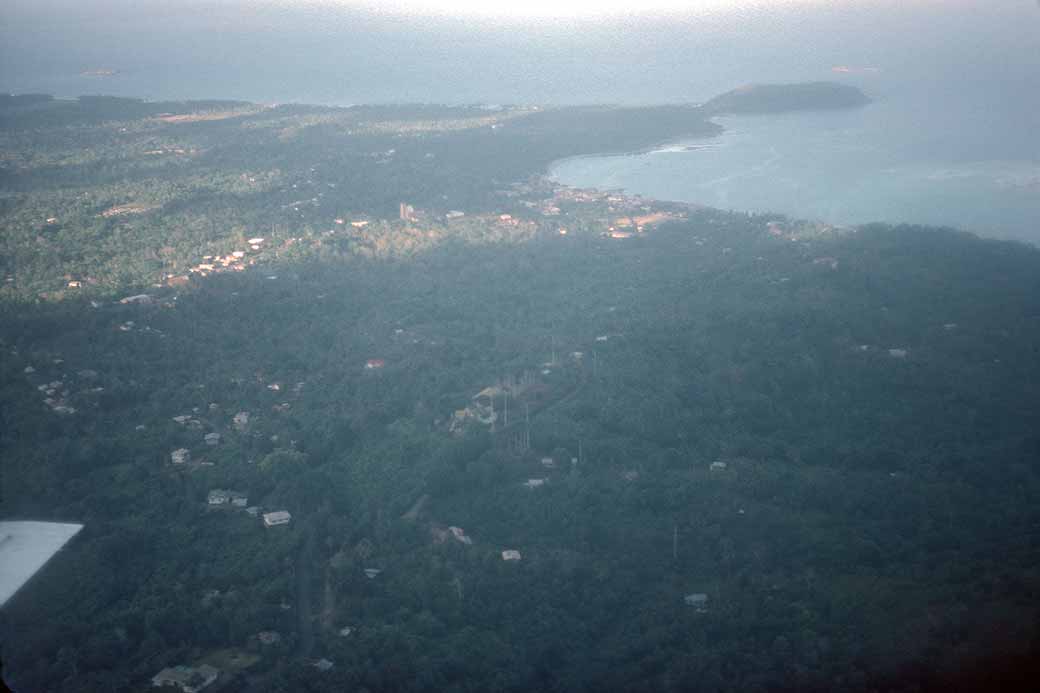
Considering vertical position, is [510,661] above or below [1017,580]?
below

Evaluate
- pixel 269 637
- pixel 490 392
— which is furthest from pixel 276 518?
pixel 490 392

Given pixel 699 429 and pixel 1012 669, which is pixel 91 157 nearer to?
pixel 699 429

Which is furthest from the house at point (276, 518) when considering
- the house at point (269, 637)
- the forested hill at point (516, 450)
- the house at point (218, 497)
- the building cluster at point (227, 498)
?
the house at point (269, 637)

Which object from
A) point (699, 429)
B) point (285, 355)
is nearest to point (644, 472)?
point (699, 429)

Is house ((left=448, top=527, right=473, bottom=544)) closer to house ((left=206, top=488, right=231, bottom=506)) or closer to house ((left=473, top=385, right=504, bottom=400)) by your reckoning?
house ((left=206, top=488, right=231, bottom=506))

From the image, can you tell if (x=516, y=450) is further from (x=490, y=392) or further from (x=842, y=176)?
(x=842, y=176)

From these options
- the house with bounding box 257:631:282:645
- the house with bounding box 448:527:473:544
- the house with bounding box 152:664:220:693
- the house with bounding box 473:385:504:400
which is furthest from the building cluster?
the house with bounding box 473:385:504:400

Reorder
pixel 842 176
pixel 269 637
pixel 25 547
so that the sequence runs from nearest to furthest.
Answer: pixel 269 637 < pixel 25 547 < pixel 842 176
